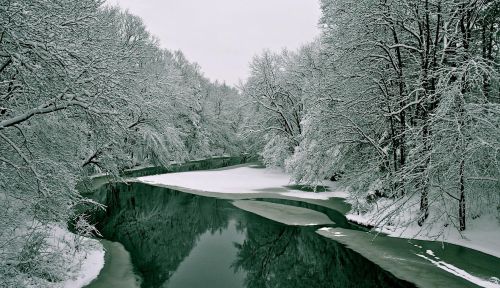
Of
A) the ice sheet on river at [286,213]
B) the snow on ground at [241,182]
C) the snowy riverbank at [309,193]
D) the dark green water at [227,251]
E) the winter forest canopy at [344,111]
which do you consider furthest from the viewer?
the snow on ground at [241,182]

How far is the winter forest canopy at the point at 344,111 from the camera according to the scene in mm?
6914

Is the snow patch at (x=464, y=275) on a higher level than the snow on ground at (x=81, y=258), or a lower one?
higher

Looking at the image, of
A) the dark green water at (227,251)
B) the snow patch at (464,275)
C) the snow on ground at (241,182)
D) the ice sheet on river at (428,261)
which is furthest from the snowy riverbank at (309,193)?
the dark green water at (227,251)

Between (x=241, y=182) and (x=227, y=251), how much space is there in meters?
17.0

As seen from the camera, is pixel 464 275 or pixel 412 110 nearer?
pixel 464 275

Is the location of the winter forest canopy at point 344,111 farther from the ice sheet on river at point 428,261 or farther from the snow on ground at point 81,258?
the ice sheet on river at point 428,261

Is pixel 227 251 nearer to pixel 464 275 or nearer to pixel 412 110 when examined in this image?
pixel 464 275

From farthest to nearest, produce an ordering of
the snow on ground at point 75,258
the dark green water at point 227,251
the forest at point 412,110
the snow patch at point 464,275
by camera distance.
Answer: the forest at point 412,110 < the dark green water at point 227,251 < the snow on ground at point 75,258 < the snow patch at point 464,275

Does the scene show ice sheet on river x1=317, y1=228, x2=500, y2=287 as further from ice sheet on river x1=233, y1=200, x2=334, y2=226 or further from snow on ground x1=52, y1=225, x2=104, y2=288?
snow on ground x1=52, y1=225, x2=104, y2=288

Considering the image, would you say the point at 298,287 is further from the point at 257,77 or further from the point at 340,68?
the point at 257,77

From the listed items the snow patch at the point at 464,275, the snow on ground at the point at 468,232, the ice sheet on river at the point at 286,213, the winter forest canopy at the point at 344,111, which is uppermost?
the winter forest canopy at the point at 344,111

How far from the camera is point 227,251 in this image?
44.4ft

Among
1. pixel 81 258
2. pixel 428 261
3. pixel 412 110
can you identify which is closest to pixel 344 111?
pixel 412 110

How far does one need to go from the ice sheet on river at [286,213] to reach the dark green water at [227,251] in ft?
1.99
